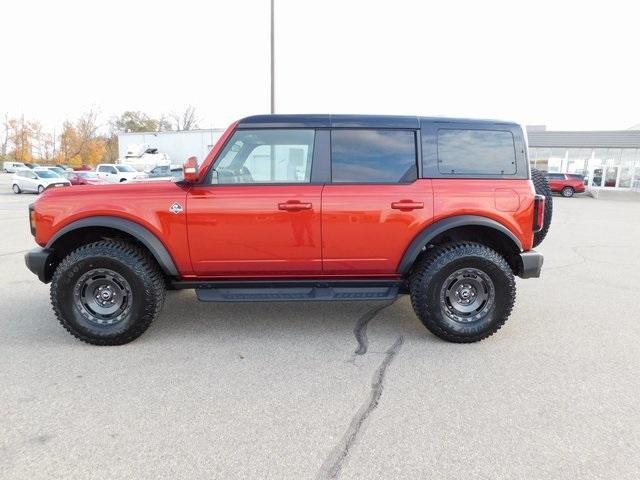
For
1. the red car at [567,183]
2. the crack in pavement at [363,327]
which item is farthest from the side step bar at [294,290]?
the red car at [567,183]

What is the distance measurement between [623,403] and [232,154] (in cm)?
345

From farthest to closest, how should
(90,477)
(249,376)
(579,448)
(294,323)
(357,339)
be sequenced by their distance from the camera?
(294,323), (357,339), (249,376), (579,448), (90,477)

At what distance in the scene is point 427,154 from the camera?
383cm

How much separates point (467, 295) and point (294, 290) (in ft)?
5.13

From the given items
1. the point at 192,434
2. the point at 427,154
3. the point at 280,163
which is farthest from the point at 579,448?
the point at 280,163

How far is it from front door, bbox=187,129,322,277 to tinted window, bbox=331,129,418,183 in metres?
0.26

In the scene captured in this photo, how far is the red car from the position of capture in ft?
88.8

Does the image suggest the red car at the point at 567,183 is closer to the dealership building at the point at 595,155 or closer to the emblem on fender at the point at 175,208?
the dealership building at the point at 595,155

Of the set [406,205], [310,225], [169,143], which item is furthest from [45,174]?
[406,205]

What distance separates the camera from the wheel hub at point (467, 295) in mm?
3811

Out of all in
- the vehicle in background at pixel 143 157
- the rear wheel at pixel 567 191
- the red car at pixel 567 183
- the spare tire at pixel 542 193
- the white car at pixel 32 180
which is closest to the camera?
the spare tire at pixel 542 193

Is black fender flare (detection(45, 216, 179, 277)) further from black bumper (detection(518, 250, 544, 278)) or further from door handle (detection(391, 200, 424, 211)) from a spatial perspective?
black bumper (detection(518, 250, 544, 278))

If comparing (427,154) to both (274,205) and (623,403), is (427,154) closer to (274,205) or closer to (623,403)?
(274,205)

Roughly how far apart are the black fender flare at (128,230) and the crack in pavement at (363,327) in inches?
71.9
